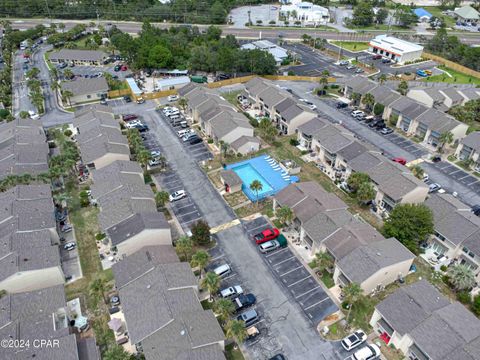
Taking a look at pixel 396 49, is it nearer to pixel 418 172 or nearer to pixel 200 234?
pixel 418 172

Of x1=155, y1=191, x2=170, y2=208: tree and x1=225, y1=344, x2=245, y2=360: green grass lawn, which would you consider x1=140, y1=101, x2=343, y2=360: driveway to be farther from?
x1=155, y1=191, x2=170, y2=208: tree

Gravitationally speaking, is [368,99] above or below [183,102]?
below

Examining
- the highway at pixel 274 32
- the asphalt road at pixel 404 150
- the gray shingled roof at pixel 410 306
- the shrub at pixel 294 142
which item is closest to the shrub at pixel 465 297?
the gray shingled roof at pixel 410 306

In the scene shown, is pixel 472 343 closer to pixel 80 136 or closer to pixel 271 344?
pixel 271 344

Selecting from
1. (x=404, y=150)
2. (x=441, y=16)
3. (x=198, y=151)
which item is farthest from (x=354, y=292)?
(x=441, y=16)

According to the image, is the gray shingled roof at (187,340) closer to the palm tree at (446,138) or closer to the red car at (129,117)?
the red car at (129,117)

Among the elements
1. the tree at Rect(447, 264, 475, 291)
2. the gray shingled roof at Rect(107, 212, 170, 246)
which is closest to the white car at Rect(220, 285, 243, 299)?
the gray shingled roof at Rect(107, 212, 170, 246)

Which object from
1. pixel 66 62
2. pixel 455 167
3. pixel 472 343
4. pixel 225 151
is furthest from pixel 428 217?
pixel 66 62
